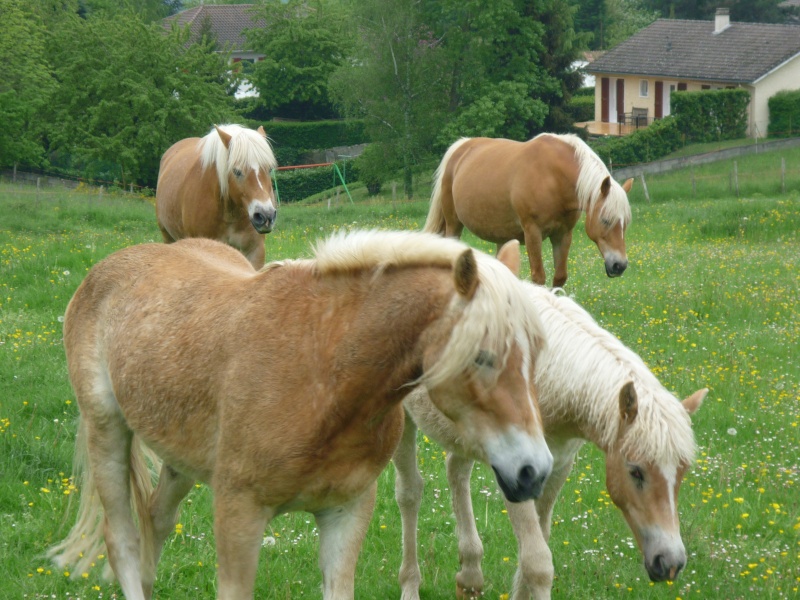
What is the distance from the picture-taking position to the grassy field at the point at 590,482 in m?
4.86

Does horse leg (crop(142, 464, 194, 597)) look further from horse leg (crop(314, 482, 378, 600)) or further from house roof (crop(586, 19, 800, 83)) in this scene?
house roof (crop(586, 19, 800, 83))

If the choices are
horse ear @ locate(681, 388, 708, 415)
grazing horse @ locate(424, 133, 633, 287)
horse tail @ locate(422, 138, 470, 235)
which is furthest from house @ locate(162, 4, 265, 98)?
horse ear @ locate(681, 388, 708, 415)

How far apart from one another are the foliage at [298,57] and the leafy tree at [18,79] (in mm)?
21457

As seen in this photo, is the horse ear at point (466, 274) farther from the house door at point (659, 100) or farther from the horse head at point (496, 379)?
the house door at point (659, 100)

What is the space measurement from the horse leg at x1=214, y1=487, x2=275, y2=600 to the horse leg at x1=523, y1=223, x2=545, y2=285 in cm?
759

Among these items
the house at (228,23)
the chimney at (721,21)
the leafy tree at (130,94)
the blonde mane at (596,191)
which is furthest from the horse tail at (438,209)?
the house at (228,23)

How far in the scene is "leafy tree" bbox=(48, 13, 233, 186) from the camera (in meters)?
37.2

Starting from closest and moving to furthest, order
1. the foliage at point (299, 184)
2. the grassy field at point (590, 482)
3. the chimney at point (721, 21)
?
the grassy field at point (590, 482), the foliage at point (299, 184), the chimney at point (721, 21)

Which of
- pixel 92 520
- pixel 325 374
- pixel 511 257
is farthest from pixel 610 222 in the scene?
pixel 325 374

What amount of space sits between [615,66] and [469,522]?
55.2 m

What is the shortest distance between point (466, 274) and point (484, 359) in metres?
0.28

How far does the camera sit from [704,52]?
2140 inches

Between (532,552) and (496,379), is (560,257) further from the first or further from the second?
(496,379)

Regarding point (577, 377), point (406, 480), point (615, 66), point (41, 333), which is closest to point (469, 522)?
point (406, 480)
